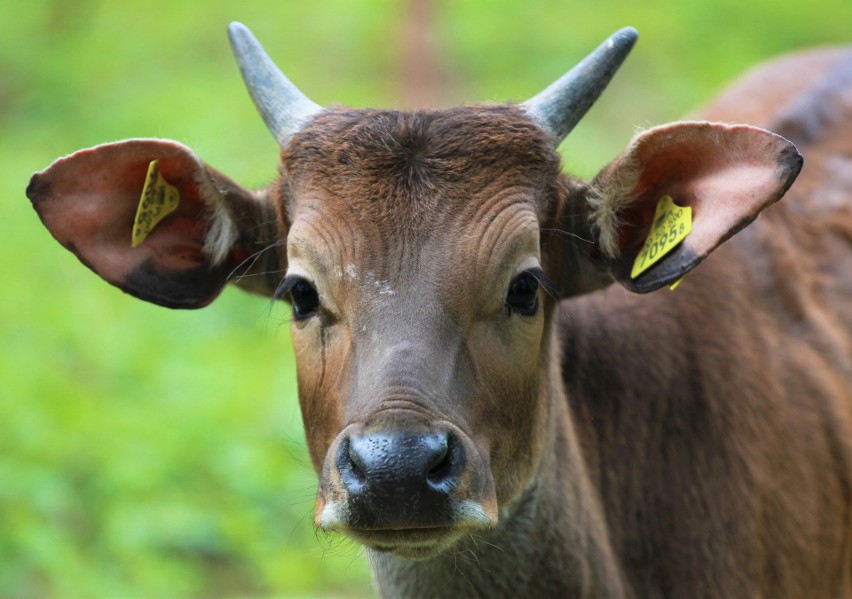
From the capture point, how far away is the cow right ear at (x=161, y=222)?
4.75 m

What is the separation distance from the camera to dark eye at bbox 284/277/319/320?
4.62 meters

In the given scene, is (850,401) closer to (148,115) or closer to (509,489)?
(509,489)

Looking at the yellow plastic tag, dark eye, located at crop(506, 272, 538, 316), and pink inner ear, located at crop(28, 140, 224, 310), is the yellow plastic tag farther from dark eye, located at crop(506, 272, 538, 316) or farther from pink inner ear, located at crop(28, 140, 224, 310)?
pink inner ear, located at crop(28, 140, 224, 310)

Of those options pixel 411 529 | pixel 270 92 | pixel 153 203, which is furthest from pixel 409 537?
pixel 270 92

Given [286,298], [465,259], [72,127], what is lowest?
[72,127]

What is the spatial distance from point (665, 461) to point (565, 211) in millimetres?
1251

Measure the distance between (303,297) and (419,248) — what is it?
0.54 m

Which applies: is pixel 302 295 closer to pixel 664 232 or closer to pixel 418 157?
pixel 418 157

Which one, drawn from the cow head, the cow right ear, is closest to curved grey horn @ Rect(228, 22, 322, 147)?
the cow head

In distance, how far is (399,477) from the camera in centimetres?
387

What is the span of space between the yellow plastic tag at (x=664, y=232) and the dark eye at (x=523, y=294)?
435 millimetres

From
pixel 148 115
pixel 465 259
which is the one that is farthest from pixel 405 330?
pixel 148 115

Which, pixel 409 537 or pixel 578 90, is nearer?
pixel 409 537

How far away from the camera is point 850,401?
19.6 ft
